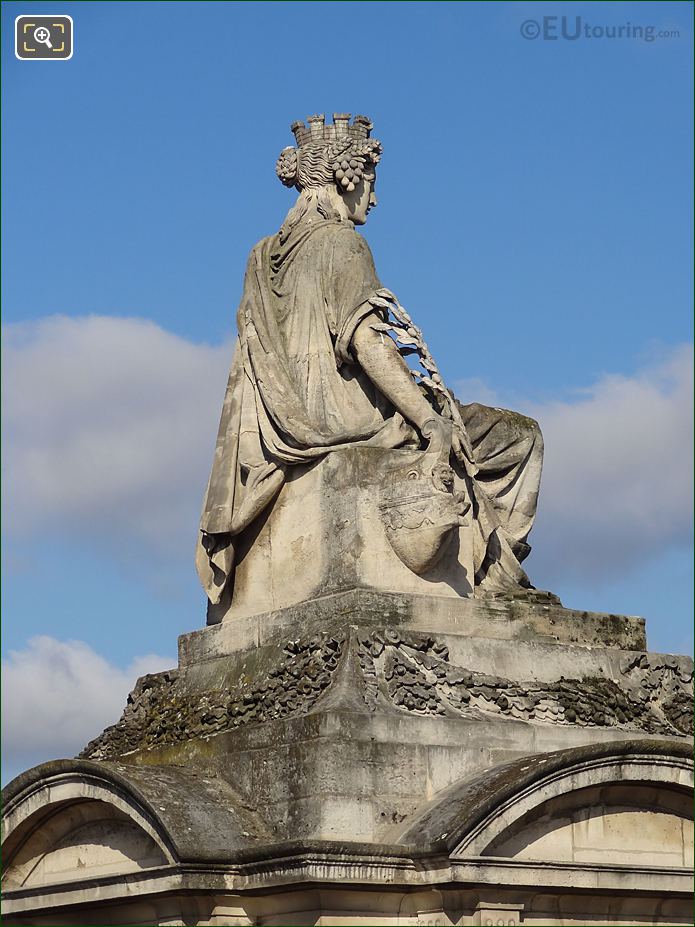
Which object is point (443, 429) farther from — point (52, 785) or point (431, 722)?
point (52, 785)

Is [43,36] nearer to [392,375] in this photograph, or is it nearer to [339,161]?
[339,161]

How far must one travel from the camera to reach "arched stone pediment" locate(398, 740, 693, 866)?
16328mm

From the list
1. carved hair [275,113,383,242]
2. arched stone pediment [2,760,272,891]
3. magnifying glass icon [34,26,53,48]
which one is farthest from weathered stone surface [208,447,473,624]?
magnifying glass icon [34,26,53,48]

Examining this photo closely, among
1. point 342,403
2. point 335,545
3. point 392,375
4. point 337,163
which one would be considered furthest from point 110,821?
point 337,163

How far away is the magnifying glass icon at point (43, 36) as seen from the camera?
17656mm

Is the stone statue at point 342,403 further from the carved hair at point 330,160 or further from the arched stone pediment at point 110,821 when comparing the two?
the arched stone pediment at point 110,821

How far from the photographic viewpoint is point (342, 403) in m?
19.3

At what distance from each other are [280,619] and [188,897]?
2784mm

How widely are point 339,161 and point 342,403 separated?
2.35 meters

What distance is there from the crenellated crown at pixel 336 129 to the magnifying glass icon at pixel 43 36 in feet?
10.3

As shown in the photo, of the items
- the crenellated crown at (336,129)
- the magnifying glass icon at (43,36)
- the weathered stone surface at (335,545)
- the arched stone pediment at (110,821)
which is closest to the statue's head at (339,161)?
the crenellated crown at (336,129)

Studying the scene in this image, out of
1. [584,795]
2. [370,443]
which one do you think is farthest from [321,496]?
[584,795]

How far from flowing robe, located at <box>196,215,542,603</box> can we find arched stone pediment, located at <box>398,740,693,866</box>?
2.68m

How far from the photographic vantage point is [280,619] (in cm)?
1858
